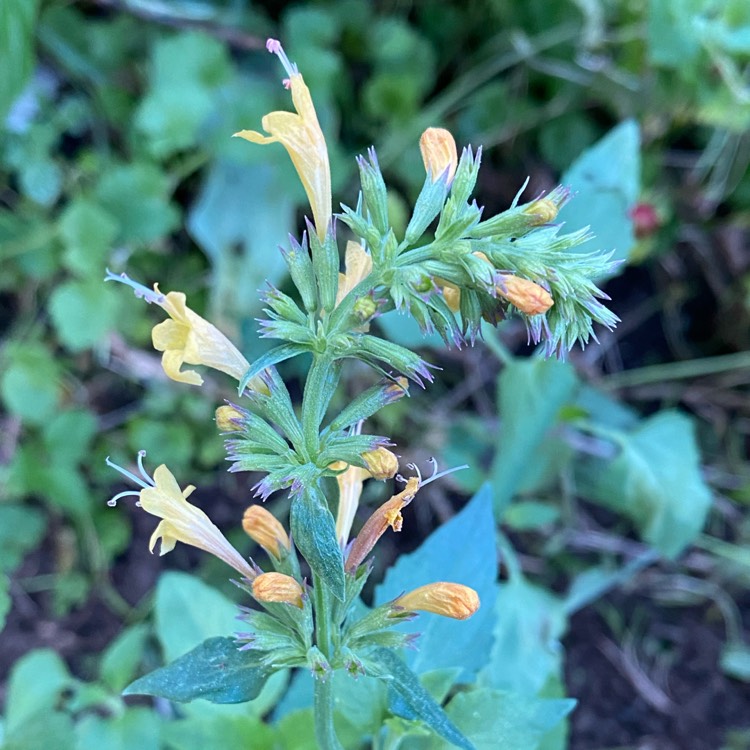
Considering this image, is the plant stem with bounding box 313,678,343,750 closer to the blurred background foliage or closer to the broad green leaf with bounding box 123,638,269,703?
the broad green leaf with bounding box 123,638,269,703

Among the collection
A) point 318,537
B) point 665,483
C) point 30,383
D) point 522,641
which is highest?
point 318,537

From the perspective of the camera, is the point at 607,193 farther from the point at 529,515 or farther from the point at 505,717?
the point at 505,717

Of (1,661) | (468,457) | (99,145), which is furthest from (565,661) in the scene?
(99,145)

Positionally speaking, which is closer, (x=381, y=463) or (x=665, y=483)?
(x=381, y=463)

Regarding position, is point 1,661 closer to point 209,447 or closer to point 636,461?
point 209,447

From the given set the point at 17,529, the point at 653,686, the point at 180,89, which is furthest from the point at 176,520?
the point at 653,686

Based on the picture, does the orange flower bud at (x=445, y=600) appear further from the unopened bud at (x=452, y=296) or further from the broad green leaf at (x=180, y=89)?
the broad green leaf at (x=180, y=89)
